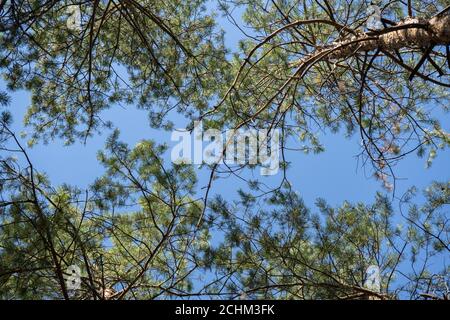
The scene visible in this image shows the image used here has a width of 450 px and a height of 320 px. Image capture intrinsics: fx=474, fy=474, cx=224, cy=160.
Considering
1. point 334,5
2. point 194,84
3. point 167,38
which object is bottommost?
point 194,84

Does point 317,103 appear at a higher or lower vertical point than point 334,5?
lower

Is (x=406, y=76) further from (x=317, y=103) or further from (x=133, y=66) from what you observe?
(x=133, y=66)

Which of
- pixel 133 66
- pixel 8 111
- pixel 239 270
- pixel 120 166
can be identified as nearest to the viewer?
pixel 8 111

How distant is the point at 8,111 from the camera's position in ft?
9.81

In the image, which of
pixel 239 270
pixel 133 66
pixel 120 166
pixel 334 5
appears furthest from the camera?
pixel 334 5

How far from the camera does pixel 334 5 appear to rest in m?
4.57

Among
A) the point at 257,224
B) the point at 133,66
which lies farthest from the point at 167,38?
the point at 257,224

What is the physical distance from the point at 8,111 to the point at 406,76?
329 centimetres
